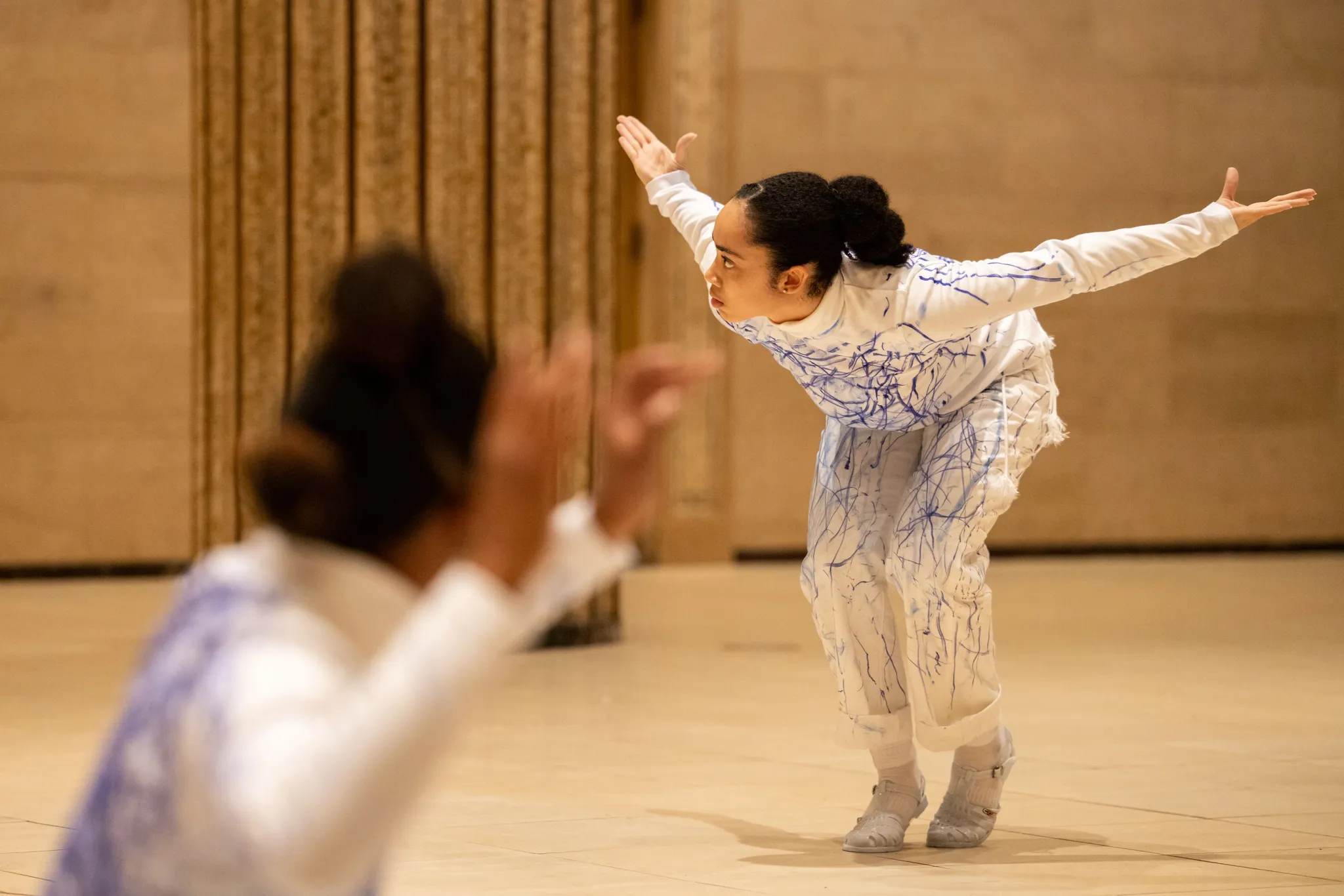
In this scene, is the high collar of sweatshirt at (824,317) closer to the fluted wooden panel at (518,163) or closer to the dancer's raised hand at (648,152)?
the dancer's raised hand at (648,152)

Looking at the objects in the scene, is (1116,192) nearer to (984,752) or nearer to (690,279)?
(690,279)

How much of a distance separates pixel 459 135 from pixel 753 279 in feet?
13.9

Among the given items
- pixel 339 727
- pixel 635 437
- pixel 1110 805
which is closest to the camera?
pixel 339 727

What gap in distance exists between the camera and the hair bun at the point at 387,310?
5.43ft

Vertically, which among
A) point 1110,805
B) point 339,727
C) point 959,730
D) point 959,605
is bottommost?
point 1110,805

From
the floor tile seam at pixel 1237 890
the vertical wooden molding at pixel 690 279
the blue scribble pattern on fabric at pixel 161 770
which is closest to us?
the blue scribble pattern on fabric at pixel 161 770

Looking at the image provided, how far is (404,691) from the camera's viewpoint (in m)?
1.48

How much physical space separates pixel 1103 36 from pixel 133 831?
1335cm

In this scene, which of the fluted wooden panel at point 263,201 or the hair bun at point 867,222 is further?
the fluted wooden panel at point 263,201

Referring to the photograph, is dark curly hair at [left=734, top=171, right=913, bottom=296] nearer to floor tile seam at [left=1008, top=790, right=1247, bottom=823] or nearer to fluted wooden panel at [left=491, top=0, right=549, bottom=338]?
floor tile seam at [left=1008, top=790, right=1247, bottom=823]

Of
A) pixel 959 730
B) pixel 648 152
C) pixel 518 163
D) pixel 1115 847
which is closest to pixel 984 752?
pixel 959 730

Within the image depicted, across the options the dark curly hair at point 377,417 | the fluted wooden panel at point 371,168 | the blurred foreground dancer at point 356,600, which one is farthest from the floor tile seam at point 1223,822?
the fluted wooden panel at point 371,168

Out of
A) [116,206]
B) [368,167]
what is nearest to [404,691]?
[368,167]

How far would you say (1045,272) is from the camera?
417 centimetres
